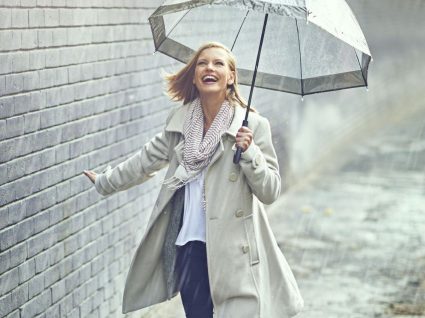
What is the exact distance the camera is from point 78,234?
585 cm

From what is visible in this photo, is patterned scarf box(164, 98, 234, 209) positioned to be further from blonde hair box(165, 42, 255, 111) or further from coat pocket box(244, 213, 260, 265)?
coat pocket box(244, 213, 260, 265)

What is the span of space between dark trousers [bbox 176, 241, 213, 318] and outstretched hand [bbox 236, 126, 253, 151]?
51 cm

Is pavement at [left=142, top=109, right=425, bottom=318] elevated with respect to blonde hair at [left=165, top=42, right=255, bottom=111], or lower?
lower

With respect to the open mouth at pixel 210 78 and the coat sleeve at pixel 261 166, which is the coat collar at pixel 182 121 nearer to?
the coat sleeve at pixel 261 166

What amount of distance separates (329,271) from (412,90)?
13.8 m

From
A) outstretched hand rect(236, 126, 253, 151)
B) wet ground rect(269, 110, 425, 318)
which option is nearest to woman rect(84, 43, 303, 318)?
outstretched hand rect(236, 126, 253, 151)

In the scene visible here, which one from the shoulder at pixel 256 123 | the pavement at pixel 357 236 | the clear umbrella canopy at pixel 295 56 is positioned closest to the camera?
the shoulder at pixel 256 123

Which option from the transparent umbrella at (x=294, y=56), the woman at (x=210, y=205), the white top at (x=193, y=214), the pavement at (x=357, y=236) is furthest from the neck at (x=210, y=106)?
the pavement at (x=357, y=236)

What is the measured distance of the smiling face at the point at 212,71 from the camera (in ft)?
15.4

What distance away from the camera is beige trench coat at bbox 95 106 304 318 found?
15.5 ft

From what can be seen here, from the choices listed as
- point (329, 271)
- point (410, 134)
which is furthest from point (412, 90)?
point (329, 271)

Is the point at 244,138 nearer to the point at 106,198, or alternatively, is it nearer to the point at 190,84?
the point at 190,84

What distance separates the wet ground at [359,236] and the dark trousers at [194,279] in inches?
93.1

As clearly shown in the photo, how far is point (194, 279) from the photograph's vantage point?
4848 millimetres
